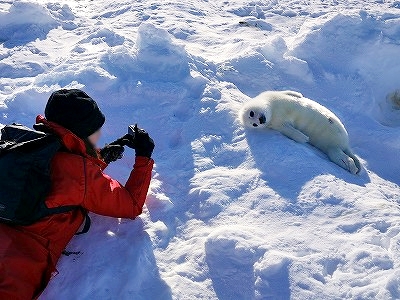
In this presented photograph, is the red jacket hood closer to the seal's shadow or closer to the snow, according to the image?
the snow

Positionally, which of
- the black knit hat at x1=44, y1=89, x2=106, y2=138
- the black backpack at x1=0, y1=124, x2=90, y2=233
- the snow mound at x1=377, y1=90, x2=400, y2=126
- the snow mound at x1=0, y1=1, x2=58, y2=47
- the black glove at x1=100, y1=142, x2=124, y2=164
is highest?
the black knit hat at x1=44, y1=89, x2=106, y2=138

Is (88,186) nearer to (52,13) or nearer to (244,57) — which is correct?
(244,57)

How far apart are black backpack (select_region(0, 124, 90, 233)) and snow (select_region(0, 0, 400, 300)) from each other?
0.46 meters

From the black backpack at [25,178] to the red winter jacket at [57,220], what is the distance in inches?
3.1

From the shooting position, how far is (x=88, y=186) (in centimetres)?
264

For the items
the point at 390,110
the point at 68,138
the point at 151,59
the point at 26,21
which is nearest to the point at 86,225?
the point at 68,138

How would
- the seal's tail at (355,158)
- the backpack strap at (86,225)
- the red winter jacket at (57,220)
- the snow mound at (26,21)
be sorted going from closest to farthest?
the red winter jacket at (57,220)
the backpack strap at (86,225)
the seal's tail at (355,158)
the snow mound at (26,21)

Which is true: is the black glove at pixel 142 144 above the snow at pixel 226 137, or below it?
above

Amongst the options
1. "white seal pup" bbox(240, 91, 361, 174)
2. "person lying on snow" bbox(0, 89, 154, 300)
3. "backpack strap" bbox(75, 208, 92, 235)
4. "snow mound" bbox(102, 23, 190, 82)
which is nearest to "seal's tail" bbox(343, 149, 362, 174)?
"white seal pup" bbox(240, 91, 361, 174)

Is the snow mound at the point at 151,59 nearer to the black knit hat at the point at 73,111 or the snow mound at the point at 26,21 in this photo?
the snow mound at the point at 26,21

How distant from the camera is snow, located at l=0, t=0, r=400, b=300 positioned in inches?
105

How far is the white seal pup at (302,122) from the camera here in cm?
398

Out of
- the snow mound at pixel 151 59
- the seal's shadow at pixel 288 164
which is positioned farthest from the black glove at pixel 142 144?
the snow mound at pixel 151 59

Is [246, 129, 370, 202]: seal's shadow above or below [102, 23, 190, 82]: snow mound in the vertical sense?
above
